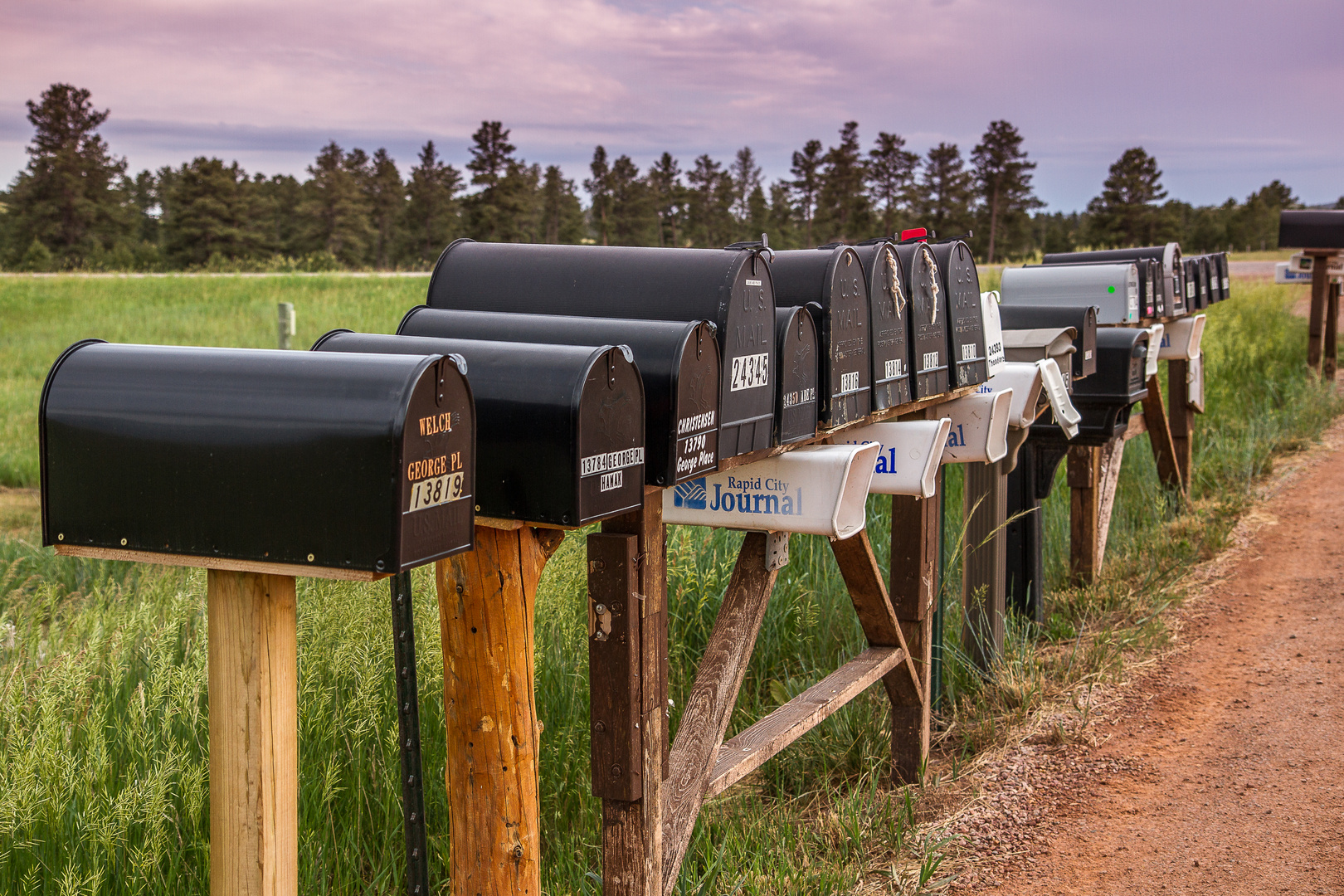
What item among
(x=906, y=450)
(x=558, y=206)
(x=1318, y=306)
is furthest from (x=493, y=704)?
(x=558, y=206)

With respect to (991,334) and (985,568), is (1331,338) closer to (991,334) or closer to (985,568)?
(985,568)

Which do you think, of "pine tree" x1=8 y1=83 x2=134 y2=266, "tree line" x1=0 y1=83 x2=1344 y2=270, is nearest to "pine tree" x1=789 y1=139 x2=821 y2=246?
"tree line" x1=0 y1=83 x2=1344 y2=270

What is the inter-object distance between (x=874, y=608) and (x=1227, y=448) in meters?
5.44

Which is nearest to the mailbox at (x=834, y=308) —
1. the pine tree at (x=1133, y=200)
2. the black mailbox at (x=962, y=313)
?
the black mailbox at (x=962, y=313)

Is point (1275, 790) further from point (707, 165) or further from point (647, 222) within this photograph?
point (707, 165)

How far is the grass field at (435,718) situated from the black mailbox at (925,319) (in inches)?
43.0

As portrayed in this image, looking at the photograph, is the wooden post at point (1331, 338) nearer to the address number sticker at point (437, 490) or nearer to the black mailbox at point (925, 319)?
the black mailbox at point (925, 319)

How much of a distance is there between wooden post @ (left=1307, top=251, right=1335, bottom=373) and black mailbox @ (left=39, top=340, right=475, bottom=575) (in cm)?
1085


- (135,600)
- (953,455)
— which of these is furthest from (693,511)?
(135,600)

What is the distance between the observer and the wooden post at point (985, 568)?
398 cm

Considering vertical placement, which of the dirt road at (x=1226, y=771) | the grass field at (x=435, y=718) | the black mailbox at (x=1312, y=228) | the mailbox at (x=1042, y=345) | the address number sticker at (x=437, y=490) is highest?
the black mailbox at (x=1312, y=228)

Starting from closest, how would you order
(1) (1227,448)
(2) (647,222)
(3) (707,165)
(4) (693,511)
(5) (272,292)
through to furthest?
(4) (693,511)
(1) (1227,448)
(5) (272,292)
(2) (647,222)
(3) (707,165)

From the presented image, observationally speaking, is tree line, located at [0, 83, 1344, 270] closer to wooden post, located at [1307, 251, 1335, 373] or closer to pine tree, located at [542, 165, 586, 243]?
pine tree, located at [542, 165, 586, 243]

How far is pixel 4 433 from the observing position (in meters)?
9.17
